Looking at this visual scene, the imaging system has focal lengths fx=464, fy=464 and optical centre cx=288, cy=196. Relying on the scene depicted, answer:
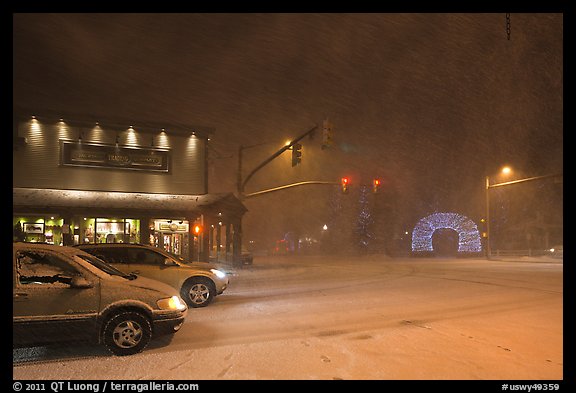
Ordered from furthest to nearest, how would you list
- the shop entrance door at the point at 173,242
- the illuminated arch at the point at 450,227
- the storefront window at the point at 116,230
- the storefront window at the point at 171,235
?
1. the illuminated arch at the point at 450,227
2. the shop entrance door at the point at 173,242
3. the storefront window at the point at 171,235
4. the storefront window at the point at 116,230

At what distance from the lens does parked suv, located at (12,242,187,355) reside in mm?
6473

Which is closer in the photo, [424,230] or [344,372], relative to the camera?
[344,372]

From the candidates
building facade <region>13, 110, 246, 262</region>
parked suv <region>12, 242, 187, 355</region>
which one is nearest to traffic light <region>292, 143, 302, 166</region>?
building facade <region>13, 110, 246, 262</region>

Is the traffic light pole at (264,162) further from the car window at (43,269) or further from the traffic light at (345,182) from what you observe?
the car window at (43,269)

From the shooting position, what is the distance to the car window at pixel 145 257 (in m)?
11.5

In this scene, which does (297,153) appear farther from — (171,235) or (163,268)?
(171,235)

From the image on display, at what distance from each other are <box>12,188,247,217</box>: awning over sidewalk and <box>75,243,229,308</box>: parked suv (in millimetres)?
12966

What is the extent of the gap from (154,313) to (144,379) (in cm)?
158

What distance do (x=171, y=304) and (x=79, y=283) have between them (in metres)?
1.40

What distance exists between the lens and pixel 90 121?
24516 millimetres

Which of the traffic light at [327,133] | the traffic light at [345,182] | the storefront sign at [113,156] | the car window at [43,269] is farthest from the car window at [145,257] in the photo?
the storefront sign at [113,156]

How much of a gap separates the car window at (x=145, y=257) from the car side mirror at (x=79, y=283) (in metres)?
4.77

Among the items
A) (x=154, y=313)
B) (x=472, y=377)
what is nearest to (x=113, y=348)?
(x=154, y=313)

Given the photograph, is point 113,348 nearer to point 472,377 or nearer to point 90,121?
point 472,377
